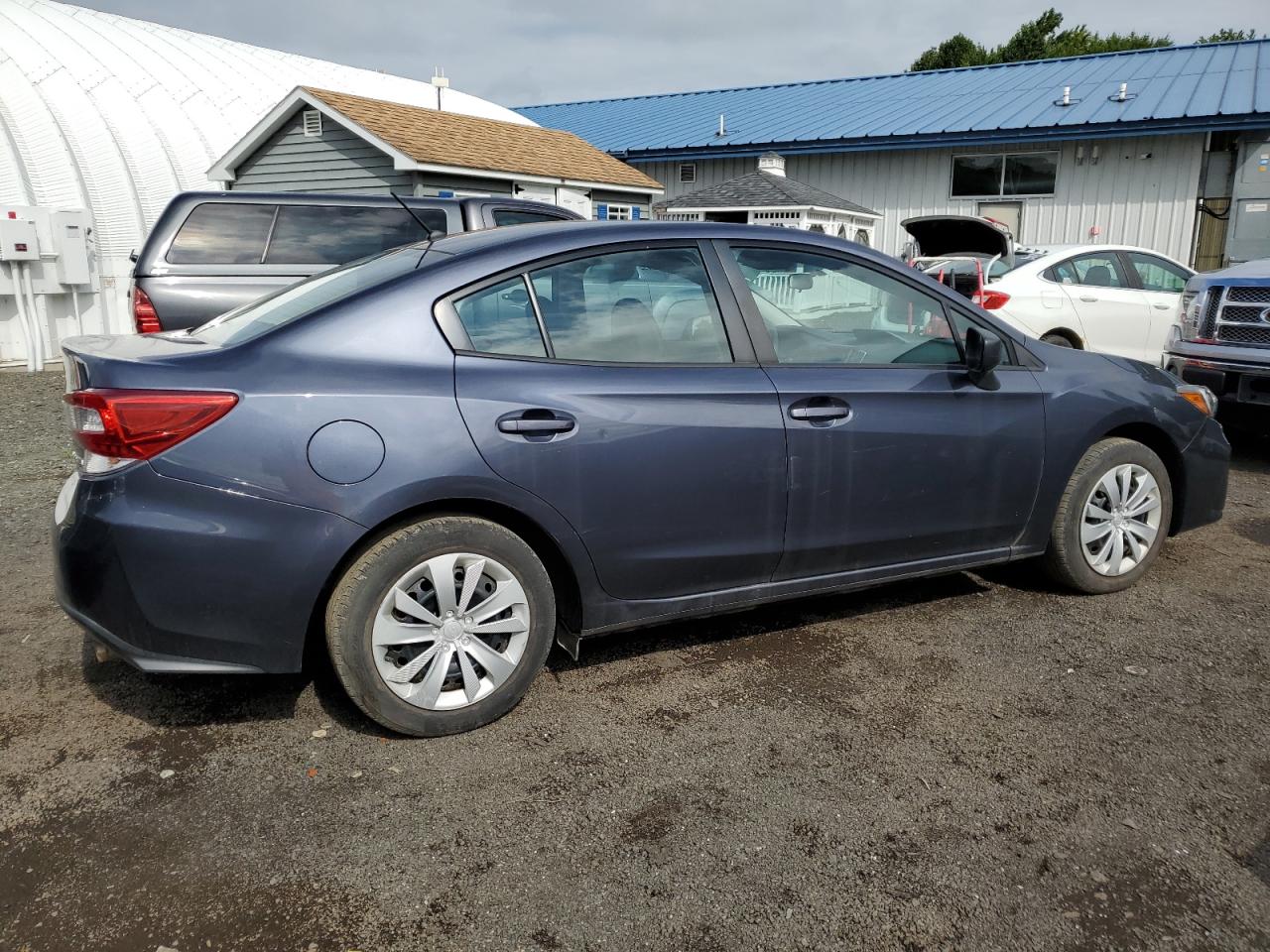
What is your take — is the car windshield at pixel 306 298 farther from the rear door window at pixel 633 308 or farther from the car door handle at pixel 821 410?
the car door handle at pixel 821 410

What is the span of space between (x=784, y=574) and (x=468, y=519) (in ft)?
4.10

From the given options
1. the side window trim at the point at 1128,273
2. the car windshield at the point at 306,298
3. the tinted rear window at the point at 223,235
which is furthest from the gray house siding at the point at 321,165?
the car windshield at the point at 306,298

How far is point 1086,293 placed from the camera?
10133 mm

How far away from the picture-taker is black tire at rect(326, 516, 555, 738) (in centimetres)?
293

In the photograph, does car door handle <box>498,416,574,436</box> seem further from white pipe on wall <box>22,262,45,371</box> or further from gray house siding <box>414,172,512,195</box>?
gray house siding <box>414,172,512,195</box>

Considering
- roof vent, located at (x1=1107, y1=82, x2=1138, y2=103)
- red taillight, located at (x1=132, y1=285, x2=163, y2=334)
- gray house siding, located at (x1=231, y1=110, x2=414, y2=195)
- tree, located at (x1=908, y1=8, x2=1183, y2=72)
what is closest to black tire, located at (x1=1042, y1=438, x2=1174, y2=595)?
red taillight, located at (x1=132, y1=285, x2=163, y2=334)

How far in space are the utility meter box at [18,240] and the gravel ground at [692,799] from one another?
10636mm

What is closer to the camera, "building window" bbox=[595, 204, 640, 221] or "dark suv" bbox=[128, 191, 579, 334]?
"dark suv" bbox=[128, 191, 579, 334]

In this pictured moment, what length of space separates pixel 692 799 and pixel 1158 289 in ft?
32.5

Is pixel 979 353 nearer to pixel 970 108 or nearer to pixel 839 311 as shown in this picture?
pixel 839 311

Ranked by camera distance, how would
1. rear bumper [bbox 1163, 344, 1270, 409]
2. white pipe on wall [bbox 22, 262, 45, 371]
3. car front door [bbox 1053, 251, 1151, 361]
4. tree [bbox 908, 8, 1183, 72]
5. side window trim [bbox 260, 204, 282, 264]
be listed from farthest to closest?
tree [bbox 908, 8, 1183, 72], white pipe on wall [bbox 22, 262, 45, 371], car front door [bbox 1053, 251, 1151, 361], side window trim [bbox 260, 204, 282, 264], rear bumper [bbox 1163, 344, 1270, 409]

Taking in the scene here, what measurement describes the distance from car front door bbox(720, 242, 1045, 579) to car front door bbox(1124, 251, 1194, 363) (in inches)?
294

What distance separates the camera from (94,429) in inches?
110

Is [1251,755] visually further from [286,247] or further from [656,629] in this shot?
[286,247]
